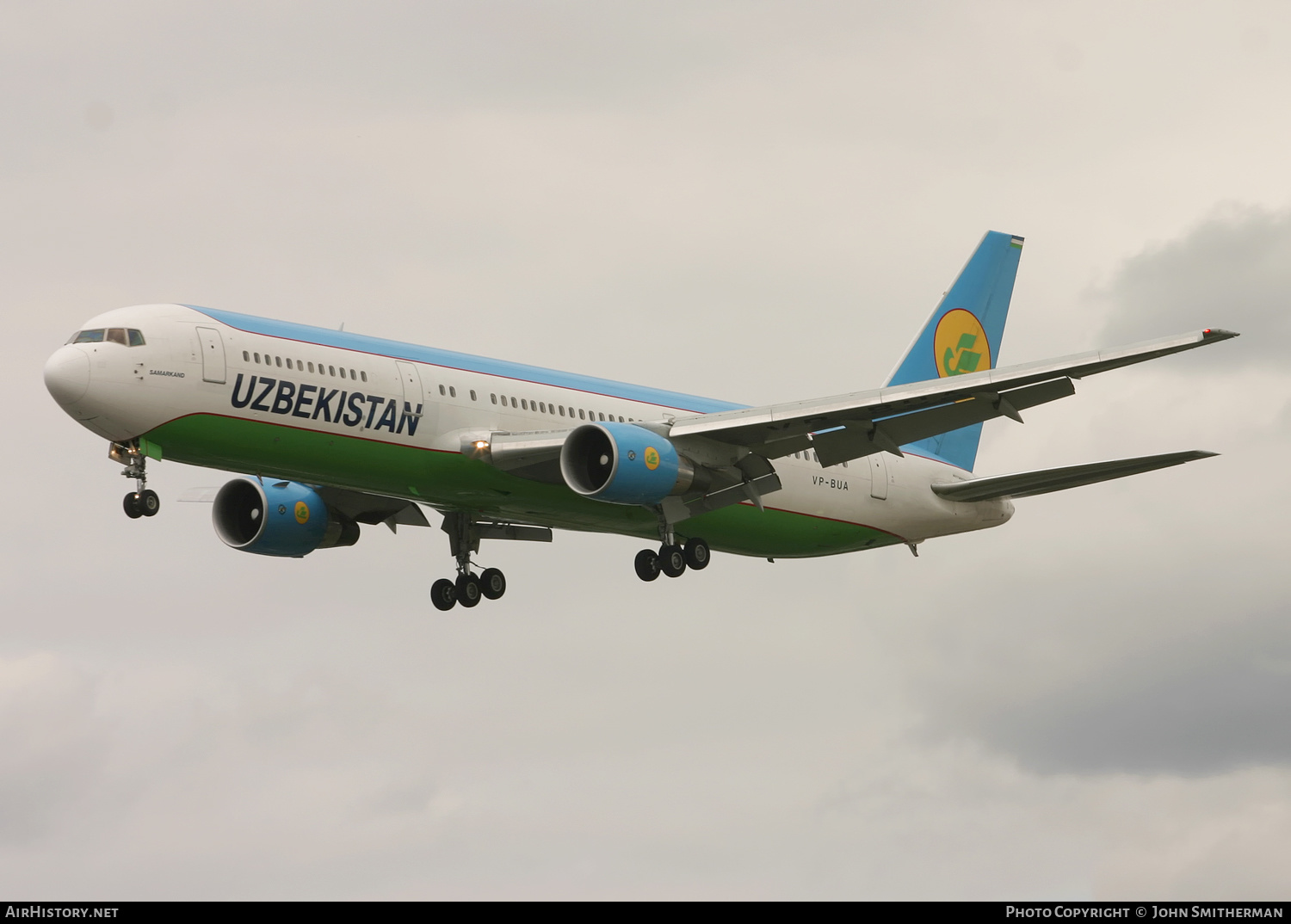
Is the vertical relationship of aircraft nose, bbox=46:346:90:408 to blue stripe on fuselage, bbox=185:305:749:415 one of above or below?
below

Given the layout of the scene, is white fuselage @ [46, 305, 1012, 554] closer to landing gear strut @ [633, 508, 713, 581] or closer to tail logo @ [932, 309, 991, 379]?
landing gear strut @ [633, 508, 713, 581]

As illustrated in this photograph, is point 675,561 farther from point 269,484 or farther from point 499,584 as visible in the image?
point 269,484

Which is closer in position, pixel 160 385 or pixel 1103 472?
pixel 160 385

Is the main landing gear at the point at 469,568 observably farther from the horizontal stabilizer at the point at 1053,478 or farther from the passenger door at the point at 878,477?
the horizontal stabilizer at the point at 1053,478

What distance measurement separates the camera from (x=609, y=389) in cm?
4247

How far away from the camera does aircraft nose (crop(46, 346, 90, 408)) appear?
34188 millimetres

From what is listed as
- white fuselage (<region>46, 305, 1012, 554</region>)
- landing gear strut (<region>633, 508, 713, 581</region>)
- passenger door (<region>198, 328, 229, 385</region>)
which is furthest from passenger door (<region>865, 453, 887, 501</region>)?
passenger door (<region>198, 328, 229, 385</region>)

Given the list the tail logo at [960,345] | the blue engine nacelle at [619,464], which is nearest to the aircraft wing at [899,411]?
the blue engine nacelle at [619,464]

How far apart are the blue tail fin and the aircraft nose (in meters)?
25.0

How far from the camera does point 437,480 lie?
38.3 metres

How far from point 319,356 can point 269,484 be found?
865 cm
